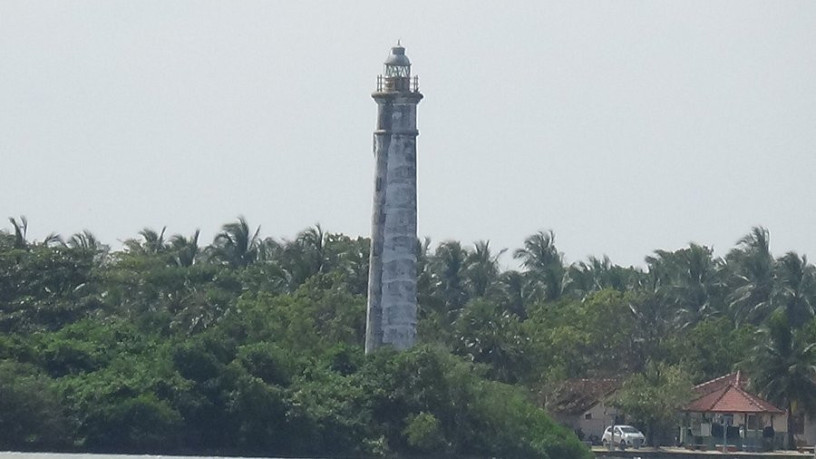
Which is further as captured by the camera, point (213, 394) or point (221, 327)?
point (221, 327)

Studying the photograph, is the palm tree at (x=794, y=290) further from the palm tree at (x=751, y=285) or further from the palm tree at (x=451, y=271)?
the palm tree at (x=451, y=271)

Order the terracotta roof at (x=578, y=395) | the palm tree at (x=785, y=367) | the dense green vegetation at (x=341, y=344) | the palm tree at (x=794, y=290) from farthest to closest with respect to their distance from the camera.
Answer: the palm tree at (x=794, y=290)
the terracotta roof at (x=578, y=395)
the palm tree at (x=785, y=367)
the dense green vegetation at (x=341, y=344)

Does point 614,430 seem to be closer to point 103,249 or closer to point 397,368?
point 397,368

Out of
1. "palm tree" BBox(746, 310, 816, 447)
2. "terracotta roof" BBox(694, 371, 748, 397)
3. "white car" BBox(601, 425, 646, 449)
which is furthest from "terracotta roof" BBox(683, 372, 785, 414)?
"white car" BBox(601, 425, 646, 449)

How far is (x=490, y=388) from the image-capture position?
186 feet

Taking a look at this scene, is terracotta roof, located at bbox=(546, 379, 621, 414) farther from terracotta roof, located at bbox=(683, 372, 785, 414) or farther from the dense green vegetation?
terracotta roof, located at bbox=(683, 372, 785, 414)

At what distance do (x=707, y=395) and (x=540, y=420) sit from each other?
17848 millimetres

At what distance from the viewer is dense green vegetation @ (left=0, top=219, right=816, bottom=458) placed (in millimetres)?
52031

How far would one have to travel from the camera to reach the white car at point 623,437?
7294cm

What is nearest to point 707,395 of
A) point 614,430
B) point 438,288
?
point 614,430

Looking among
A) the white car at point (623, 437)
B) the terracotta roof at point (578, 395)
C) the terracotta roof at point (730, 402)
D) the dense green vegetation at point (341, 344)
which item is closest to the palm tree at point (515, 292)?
the dense green vegetation at point (341, 344)

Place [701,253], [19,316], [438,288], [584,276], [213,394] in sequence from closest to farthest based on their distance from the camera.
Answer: [213,394], [19,316], [438,288], [701,253], [584,276]

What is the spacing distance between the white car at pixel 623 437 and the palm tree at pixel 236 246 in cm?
2432

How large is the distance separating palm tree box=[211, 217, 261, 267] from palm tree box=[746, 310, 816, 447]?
2851 centimetres
